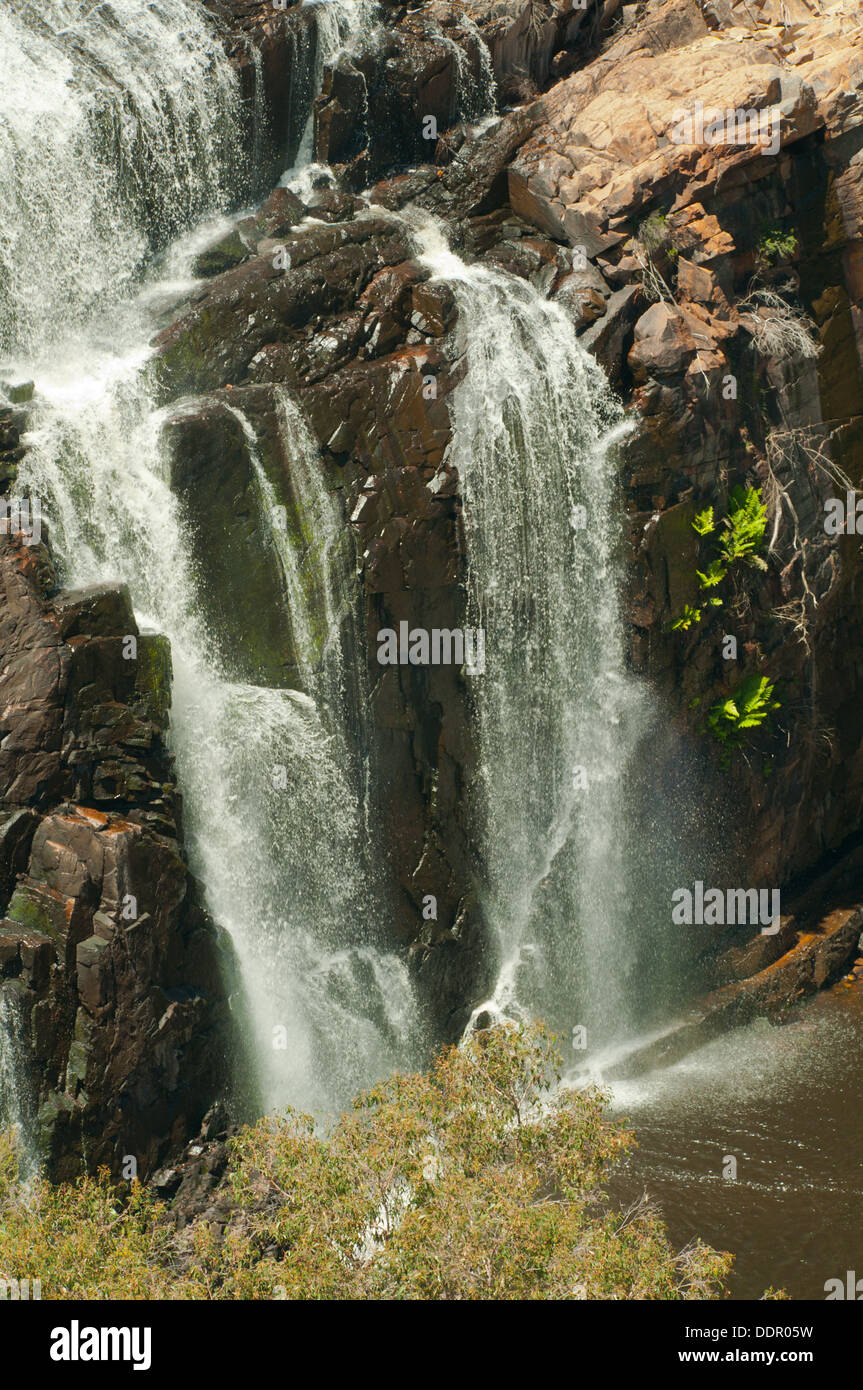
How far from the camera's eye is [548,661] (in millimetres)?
18516

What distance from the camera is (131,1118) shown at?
14.2 metres

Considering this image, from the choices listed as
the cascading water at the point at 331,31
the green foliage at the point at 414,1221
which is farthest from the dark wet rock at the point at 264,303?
Answer: the green foliage at the point at 414,1221

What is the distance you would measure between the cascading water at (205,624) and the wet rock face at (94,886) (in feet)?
3.00

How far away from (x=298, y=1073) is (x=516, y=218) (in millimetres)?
13453

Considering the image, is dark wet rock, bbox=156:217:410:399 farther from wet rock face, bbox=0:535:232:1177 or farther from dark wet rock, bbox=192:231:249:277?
wet rock face, bbox=0:535:232:1177

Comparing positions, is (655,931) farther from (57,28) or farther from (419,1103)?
(57,28)

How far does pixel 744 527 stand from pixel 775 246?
455cm

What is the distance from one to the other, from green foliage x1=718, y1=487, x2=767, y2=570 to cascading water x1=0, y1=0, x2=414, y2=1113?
606 cm

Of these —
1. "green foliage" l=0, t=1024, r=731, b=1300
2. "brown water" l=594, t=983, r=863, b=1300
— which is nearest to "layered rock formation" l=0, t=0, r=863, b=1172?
"brown water" l=594, t=983, r=863, b=1300

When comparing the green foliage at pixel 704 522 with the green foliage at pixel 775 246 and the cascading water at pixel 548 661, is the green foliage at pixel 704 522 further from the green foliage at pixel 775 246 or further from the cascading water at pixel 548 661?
the green foliage at pixel 775 246

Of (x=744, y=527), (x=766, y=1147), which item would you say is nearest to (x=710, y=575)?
(x=744, y=527)

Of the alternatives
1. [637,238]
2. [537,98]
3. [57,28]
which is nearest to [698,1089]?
[637,238]

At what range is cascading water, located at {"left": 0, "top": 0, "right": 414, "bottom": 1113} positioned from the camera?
52.0ft

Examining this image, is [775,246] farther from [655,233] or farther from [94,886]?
[94,886]
